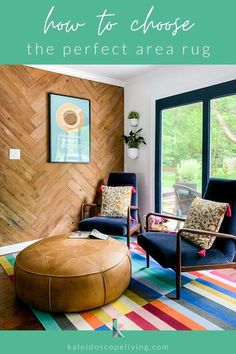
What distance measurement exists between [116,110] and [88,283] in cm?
289

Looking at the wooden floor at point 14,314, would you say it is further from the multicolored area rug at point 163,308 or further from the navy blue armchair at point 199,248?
the navy blue armchair at point 199,248

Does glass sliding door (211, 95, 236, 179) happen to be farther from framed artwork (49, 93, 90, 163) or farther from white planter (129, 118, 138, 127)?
framed artwork (49, 93, 90, 163)

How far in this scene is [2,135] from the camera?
9.50 ft

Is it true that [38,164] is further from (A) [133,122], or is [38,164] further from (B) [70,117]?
(A) [133,122]

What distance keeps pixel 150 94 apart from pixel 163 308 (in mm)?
2815

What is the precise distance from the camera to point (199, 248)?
2.06 meters

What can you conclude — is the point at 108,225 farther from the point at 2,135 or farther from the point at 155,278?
the point at 2,135

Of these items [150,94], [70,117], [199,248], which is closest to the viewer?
[199,248]

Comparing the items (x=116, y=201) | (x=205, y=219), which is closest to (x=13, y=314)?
(x=205, y=219)

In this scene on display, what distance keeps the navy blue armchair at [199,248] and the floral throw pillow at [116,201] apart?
3.01 feet

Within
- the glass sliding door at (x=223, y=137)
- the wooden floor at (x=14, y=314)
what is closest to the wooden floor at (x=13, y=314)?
the wooden floor at (x=14, y=314)

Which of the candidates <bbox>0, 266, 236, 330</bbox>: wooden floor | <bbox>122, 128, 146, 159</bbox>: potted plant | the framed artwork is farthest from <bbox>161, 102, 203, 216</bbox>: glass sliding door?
<bbox>0, 266, 236, 330</bbox>: wooden floor

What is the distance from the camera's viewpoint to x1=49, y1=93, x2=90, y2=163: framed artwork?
3273 mm

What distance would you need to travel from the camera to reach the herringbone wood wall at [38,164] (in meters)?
2.95
